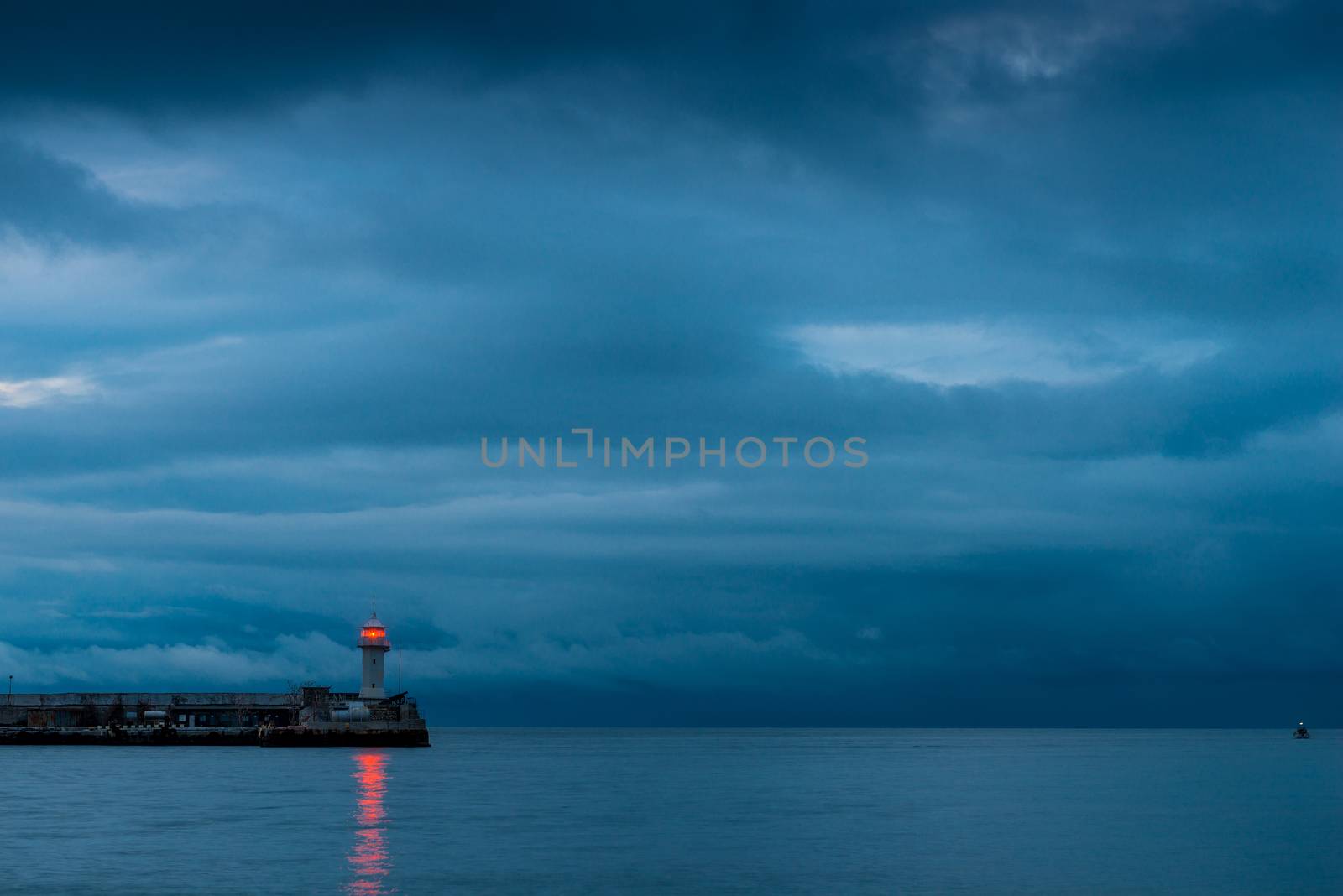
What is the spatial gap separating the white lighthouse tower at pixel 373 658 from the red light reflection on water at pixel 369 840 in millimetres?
43282

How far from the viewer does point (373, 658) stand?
161250 millimetres

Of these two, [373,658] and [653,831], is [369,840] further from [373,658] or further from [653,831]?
[373,658]

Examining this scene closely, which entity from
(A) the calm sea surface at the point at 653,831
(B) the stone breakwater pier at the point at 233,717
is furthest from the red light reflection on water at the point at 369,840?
(B) the stone breakwater pier at the point at 233,717

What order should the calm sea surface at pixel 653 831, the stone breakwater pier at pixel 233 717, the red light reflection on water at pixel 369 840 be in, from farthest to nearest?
the stone breakwater pier at pixel 233 717
the calm sea surface at pixel 653 831
the red light reflection on water at pixel 369 840

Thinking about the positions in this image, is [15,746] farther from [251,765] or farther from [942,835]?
[942,835]

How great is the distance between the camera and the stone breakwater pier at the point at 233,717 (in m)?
160

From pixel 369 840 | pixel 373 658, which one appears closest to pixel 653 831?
pixel 369 840

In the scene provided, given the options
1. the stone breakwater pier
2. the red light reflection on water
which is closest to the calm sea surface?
the red light reflection on water

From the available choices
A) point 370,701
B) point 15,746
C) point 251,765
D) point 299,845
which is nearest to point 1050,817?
point 299,845

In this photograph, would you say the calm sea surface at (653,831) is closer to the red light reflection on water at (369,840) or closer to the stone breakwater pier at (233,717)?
the red light reflection on water at (369,840)

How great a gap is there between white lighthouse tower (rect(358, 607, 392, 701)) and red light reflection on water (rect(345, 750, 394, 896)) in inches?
1704

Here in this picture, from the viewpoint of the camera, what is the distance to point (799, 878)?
5316cm

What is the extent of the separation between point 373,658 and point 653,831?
95799 mm

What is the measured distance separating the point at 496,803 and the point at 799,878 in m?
39.1
